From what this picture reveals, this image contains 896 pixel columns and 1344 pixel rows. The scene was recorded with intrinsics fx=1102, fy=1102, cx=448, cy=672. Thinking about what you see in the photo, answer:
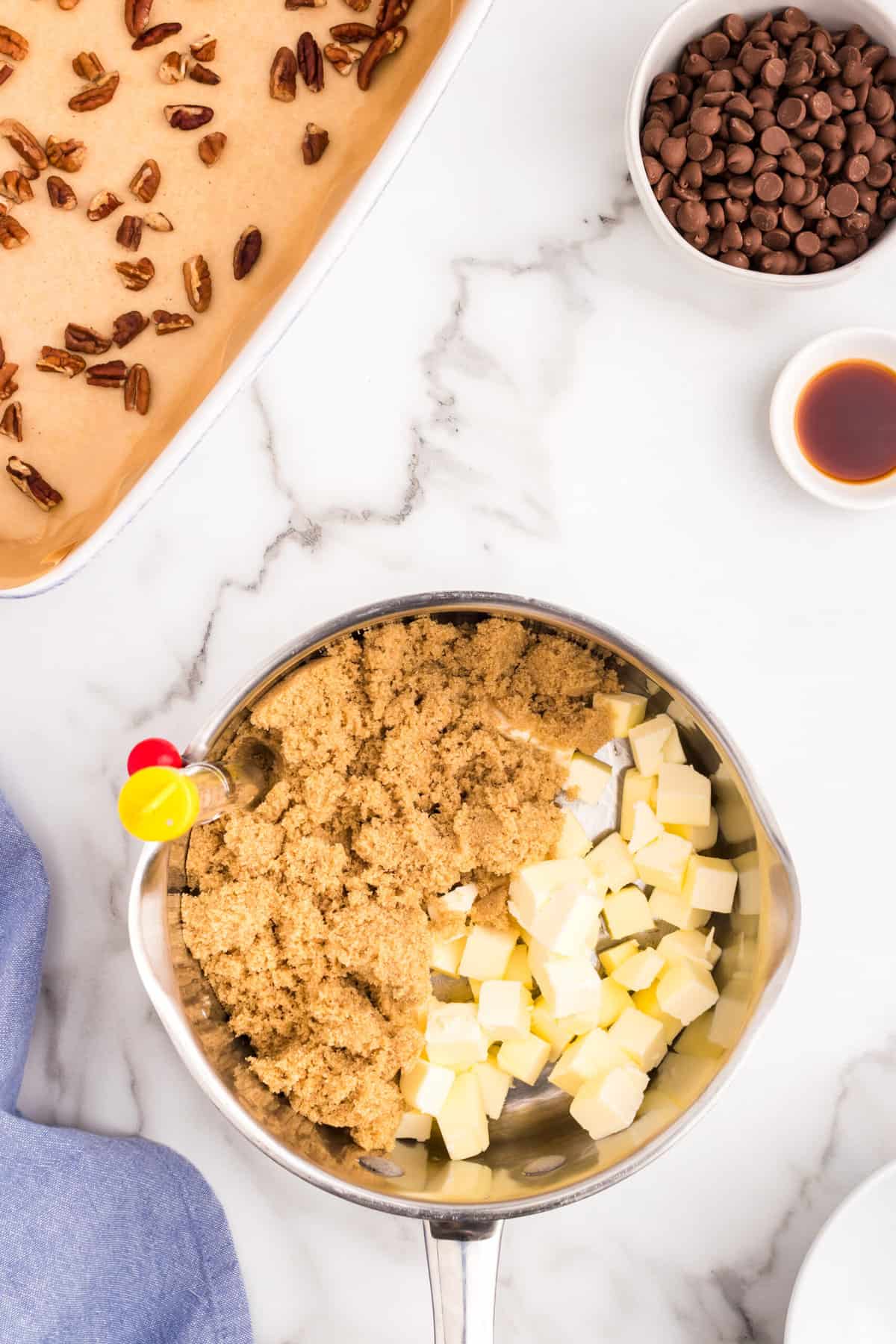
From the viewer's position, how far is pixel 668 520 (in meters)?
1.03

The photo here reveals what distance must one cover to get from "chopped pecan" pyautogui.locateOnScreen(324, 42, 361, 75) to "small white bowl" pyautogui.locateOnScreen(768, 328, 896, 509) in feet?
1.60

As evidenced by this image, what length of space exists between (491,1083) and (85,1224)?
1.32 ft

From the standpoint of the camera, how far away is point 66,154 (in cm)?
101

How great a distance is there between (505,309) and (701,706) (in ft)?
1.38

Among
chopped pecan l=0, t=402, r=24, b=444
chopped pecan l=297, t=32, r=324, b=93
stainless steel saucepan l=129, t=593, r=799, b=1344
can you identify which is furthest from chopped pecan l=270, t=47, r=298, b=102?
stainless steel saucepan l=129, t=593, r=799, b=1344

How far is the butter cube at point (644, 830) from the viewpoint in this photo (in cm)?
98

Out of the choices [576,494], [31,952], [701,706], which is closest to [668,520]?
[576,494]

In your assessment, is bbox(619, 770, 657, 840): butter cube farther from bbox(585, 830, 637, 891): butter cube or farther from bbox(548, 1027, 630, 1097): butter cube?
bbox(548, 1027, 630, 1097): butter cube

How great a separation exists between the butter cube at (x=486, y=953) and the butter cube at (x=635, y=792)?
0.15 meters

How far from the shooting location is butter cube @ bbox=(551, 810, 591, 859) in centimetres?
96

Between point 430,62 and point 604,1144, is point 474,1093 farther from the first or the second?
point 430,62

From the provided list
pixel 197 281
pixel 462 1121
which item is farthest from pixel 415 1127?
pixel 197 281

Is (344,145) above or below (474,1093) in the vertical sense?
above

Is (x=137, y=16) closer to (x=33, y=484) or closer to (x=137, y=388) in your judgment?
(x=137, y=388)
